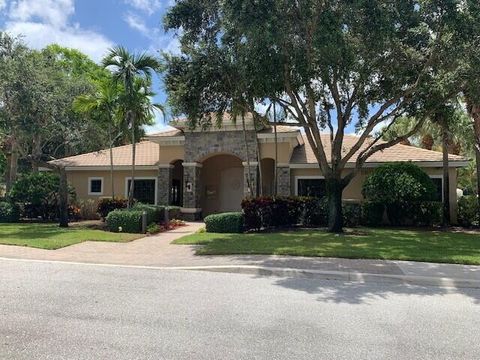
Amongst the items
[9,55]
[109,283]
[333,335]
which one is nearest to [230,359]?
[333,335]

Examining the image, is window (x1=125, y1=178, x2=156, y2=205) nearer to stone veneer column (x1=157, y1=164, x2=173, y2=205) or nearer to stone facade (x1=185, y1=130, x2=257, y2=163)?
stone veneer column (x1=157, y1=164, x2=173, y2=205)

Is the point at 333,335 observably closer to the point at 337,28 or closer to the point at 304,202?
the point at 337,28

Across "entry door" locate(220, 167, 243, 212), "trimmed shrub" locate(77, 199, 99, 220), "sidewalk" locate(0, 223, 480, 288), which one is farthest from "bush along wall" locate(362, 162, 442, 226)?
"trimmed shrub" locate(77, 199, 99, 220)

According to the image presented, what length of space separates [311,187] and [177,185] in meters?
7.57

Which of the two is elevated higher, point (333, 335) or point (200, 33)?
point (200, 33)

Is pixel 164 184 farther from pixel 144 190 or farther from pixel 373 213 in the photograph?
pixel 373 213

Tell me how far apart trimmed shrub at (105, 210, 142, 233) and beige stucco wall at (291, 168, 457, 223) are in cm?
840

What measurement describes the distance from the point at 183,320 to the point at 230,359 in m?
1.54

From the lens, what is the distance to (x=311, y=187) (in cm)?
2264

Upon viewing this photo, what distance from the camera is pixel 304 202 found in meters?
19.5

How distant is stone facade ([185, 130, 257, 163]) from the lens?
22.3 meters

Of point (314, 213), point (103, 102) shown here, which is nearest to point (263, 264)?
point (314, 213)

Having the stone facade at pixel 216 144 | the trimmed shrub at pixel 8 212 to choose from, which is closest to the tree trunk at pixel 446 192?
the stone facade at pixel 216 144

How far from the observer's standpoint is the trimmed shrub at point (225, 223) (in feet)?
56.5
